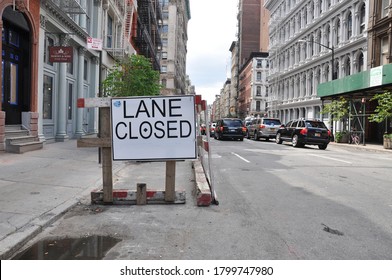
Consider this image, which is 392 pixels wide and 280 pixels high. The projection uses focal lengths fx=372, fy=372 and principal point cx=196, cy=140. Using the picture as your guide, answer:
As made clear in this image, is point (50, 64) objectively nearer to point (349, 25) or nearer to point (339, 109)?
point (339, 109)

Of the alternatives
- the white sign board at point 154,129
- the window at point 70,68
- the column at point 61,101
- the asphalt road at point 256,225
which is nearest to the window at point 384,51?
the window at point 70,68

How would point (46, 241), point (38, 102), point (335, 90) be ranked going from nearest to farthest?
1. point (46, 241)
2. point (38, 102)
3. point (335, 90)

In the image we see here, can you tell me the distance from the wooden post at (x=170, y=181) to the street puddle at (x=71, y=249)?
1.91m

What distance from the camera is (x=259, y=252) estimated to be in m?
4.21

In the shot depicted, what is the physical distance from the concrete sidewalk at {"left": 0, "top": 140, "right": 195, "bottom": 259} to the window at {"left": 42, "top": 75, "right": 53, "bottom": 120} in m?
3.78

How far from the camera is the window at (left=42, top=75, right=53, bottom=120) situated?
17.0 meters

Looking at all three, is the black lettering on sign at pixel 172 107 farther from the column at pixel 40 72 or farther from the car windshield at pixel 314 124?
the car windshield at pixel 314 124

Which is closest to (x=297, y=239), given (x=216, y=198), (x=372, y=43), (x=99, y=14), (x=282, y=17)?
(x=216, y=198)

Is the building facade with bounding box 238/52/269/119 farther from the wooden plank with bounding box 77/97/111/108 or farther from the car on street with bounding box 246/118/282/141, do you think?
the wooden plank with bounding box 77/97/111/108

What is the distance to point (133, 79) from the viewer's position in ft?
50.1

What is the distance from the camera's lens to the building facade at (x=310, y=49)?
34469mm

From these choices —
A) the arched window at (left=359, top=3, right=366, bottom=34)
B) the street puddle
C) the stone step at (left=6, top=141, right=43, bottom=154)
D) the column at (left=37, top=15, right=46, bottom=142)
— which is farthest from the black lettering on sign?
the arched window at (left=359, top=3, right=366, bottom=34)

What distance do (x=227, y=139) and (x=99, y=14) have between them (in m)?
13.8
